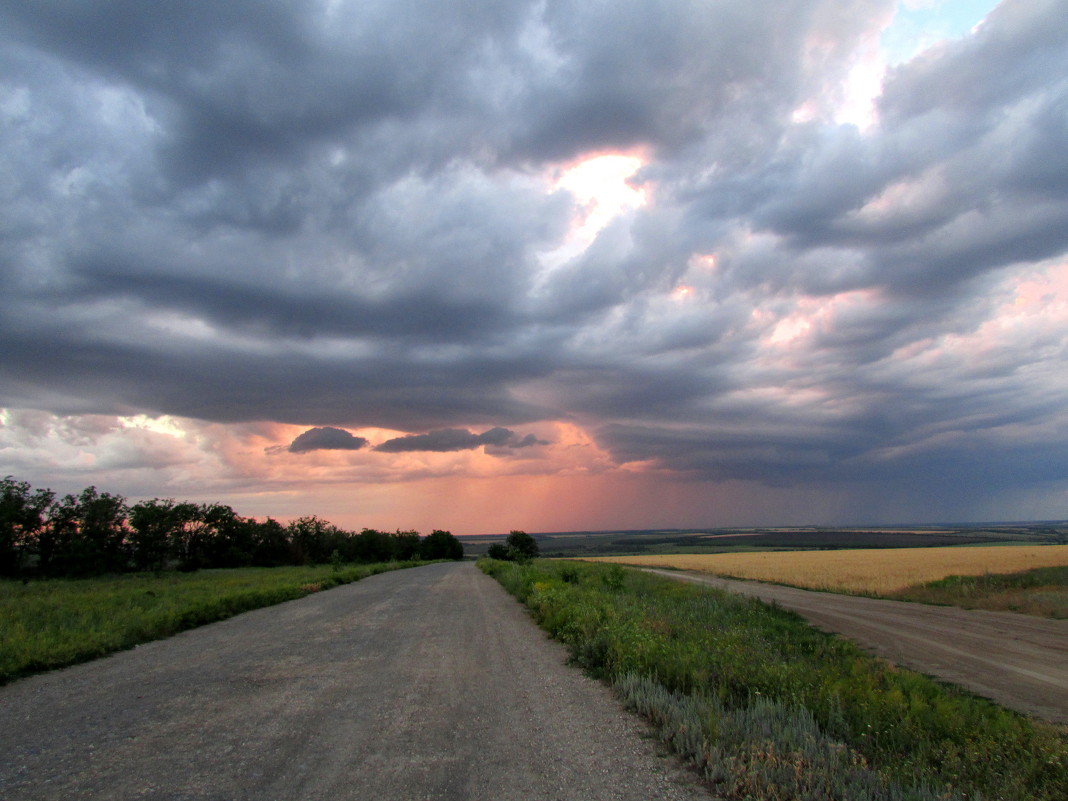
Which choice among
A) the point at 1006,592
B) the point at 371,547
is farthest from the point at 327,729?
the point at 371,547

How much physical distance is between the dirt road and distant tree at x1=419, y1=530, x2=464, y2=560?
108 m

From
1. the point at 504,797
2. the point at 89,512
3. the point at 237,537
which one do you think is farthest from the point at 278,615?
the point at 237,537

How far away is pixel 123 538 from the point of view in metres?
64.9

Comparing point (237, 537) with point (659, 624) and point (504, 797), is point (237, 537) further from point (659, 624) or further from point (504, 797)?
point (504, 797)

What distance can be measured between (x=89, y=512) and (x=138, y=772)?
7244 centimetres

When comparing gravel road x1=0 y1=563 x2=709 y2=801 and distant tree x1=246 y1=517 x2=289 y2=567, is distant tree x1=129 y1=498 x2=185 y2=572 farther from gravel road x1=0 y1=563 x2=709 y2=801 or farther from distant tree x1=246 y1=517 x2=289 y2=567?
gravel road x1=0 y1=563 x2=709 y2=801

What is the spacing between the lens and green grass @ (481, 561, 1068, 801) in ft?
17.0

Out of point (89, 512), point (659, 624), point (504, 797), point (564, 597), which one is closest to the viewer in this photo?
point (504, 797)

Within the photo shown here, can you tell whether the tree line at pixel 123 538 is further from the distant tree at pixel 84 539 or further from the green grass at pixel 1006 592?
the green grass at pixel 1006 592

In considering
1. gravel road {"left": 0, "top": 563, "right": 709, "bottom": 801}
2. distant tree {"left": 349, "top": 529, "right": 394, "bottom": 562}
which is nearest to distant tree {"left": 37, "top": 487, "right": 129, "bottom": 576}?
distant tree {"left": 349, "top": 529, "right": 394, "bottom": 562}

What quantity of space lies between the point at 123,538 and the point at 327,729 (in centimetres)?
7329

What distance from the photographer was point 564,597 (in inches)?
672

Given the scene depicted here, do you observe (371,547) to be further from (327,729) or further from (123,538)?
(327,729)

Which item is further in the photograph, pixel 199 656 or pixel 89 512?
pixel 89 512
